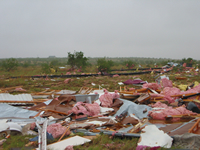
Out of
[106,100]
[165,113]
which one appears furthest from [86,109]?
[165,113]

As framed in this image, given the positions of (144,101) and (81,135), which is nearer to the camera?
(81,135)

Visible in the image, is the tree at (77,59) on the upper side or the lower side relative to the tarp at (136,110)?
upper

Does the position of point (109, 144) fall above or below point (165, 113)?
below

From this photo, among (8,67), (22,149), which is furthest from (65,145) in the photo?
(8,67)

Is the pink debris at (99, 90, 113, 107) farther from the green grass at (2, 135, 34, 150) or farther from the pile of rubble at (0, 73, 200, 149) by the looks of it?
the green grass at (2, 135, 34, 150)

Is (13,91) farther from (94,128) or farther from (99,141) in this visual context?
(99,141)

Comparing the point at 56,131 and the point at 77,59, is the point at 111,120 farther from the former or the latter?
the point at 77,59

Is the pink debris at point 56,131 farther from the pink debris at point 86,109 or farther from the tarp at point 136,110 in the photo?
the tarp at point 136,110

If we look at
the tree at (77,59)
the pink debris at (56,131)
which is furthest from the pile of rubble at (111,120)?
the tree at (77,59)

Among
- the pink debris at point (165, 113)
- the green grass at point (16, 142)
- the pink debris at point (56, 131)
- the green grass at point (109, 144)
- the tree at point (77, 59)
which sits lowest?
the green grass at point (16, 142)

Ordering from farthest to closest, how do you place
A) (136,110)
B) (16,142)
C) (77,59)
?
(77,59), (136,110), (16,142)

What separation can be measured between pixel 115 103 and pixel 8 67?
79.8 feet

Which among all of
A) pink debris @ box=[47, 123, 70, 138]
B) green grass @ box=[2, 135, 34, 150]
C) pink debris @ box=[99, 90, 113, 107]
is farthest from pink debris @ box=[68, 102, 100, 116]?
green grass @ box=[2, 135, 34, 150]

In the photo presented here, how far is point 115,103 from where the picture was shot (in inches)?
254
